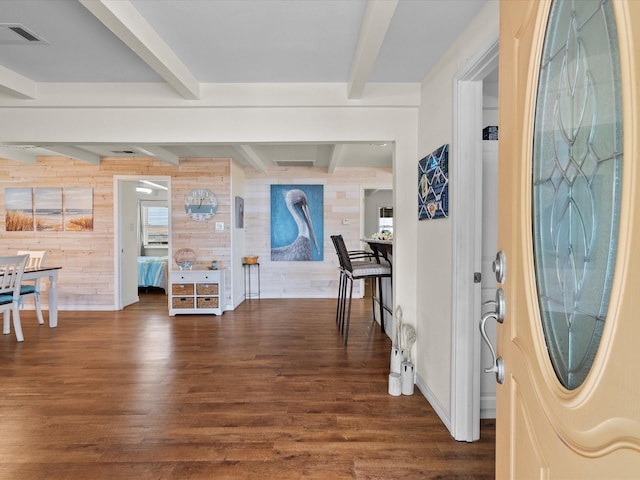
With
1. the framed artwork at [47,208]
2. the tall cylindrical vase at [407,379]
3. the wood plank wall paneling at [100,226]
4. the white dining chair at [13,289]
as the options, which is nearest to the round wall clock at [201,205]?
the wood plank wall paneling at [100,226]

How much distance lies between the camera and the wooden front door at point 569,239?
24.5 inches

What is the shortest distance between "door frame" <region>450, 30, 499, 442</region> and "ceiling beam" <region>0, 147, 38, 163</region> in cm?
602

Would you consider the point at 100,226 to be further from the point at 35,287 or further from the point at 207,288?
the point at 207,288

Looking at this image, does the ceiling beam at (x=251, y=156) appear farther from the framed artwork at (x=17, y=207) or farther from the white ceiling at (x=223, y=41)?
the framed artwork at (x=17, y=207)

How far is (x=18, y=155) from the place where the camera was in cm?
546

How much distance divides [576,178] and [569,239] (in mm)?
134

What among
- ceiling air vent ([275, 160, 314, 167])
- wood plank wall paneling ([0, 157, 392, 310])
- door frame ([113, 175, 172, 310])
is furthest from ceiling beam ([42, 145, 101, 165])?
ceiling air vent ([275, 160, 314, 167])

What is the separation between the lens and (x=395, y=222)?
3121mm

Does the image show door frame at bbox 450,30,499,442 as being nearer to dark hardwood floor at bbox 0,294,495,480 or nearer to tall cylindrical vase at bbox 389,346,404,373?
dark hardwood floor at bbox 0,294,495,480

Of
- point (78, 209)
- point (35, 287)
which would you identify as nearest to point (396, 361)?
point (35, 287)

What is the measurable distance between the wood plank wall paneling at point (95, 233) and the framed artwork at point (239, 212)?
379 mm

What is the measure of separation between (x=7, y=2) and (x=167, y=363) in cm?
281

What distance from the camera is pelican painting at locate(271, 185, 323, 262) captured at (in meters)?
6.77

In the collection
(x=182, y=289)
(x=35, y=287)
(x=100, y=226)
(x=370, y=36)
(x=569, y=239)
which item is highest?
(x=370, y=36)
